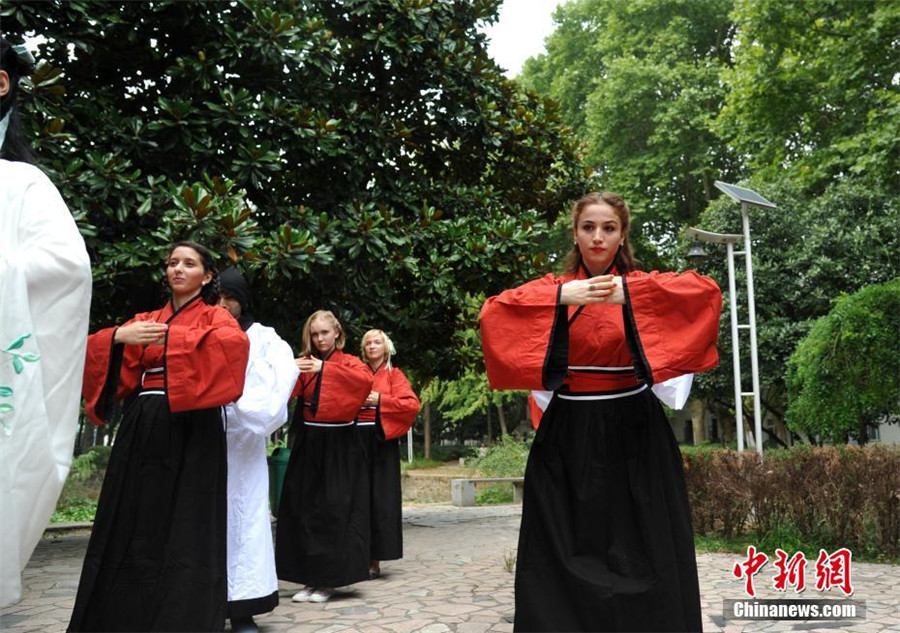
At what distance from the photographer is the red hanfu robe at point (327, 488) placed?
19.4 ft

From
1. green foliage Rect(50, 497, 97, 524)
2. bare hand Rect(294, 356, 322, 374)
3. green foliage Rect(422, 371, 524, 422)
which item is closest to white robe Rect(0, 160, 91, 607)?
bare hand Rect(294, 356, 322, 374)

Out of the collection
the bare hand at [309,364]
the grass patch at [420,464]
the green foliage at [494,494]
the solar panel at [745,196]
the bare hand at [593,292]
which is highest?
the solar panel at [745,196]

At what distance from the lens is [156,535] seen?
12.6 ft

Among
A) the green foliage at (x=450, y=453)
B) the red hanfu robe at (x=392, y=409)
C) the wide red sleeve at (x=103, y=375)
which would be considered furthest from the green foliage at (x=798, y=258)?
the wide red sleeve at (x=103, y=375)

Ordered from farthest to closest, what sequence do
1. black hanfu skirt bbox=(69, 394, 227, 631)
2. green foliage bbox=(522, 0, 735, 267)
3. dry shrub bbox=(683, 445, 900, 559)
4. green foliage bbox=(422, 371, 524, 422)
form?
1. green foliage bbox=(522, 0, 735, 267)
2. green foliage bbox=(422, 371, 524, 422)
3. dry shrub bbox=(683, 445, 900, 559)
4. black hanfu skirt bbox=(69, 394, 227, 631)

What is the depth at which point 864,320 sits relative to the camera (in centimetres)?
1179

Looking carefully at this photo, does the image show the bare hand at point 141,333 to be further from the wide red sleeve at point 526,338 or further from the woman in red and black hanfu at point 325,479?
the woman in red and black hanfu at point 325,479

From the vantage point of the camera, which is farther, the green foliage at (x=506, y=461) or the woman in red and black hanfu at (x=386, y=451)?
the green foliage at (x=506, y=461)

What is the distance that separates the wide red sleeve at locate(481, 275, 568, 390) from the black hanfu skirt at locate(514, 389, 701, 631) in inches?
10.8

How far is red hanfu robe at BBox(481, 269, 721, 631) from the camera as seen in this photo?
3170mm

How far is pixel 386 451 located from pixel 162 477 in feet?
11.2

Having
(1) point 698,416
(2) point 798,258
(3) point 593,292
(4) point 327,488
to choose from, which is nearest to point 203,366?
(3) point 593,292

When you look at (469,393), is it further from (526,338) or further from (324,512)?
(526,338)

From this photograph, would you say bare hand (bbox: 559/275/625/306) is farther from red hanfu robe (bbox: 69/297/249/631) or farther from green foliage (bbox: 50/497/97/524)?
green foliage (bbox: 50/497/97/524)
